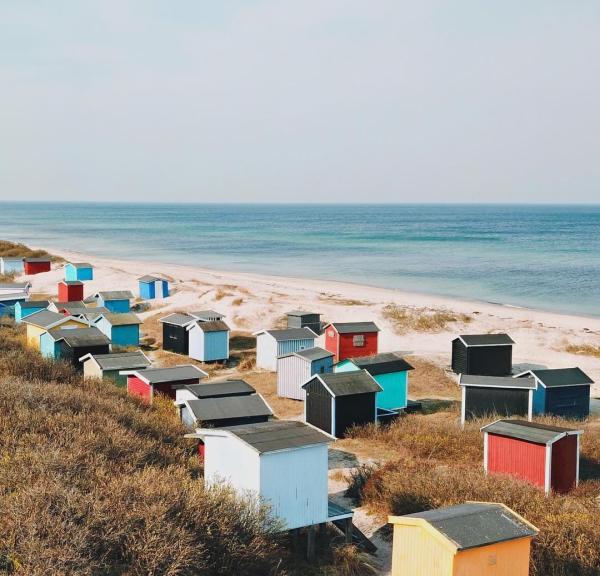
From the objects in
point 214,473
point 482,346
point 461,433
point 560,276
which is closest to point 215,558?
point 214,473

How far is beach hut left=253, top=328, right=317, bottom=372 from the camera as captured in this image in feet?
110

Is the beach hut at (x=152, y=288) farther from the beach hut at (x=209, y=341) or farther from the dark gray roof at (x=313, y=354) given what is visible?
the dark gray roof at (x=313, y=354)

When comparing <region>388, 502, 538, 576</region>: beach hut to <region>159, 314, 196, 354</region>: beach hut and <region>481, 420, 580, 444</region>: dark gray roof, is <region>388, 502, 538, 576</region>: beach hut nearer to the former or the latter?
<region>481, 420, 580, 444</region>: dark gray roof

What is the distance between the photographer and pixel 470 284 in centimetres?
6988

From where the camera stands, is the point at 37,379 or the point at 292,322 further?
the point at 292,322

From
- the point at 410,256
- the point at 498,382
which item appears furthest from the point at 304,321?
the point at 410,256

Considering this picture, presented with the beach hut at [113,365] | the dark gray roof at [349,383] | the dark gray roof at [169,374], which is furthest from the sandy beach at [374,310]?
the beach hut at [113,365]

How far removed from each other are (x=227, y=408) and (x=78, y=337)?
440 inches

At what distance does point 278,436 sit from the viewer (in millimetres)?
15141

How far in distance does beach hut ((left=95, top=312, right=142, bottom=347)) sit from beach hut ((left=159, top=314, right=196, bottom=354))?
147 cm

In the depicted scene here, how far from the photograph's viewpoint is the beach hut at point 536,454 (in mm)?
18000

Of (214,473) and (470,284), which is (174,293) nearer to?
(470,284)

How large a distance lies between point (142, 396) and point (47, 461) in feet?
36.4

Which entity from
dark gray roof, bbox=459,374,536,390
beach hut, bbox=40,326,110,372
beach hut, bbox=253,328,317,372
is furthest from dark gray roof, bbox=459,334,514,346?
beach hut, bbox=40,326,110,372
